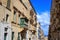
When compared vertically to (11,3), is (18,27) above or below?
below

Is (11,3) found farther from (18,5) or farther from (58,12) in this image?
(58,12)

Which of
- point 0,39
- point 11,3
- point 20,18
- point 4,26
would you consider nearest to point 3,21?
point 4,26

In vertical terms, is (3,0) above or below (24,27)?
above

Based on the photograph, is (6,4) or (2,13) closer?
(2,13)

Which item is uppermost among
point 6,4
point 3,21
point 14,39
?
point 6,4

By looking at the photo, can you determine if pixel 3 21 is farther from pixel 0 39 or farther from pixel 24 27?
pixel 24 27

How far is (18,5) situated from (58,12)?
403 inches

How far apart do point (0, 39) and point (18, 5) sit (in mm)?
9532

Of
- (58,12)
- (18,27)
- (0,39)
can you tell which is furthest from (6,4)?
(58,12)

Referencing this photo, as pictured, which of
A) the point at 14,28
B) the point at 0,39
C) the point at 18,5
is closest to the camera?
the point at 0,39

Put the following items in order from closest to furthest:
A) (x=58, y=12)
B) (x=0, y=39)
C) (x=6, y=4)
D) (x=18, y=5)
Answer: (x=0, y=39) < (x=6, y=4) < (x=18, y=5) < (x=58, y=12)

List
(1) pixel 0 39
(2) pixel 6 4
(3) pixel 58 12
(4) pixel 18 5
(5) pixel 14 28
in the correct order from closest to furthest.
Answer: (1) pixel 0 39
(2) pixel 6 4
(5) pixel 14 28
(4) pixel 18 5
(3) pixel 58 12

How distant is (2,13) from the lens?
24797mm

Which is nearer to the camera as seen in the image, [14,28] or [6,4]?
[6,4]
